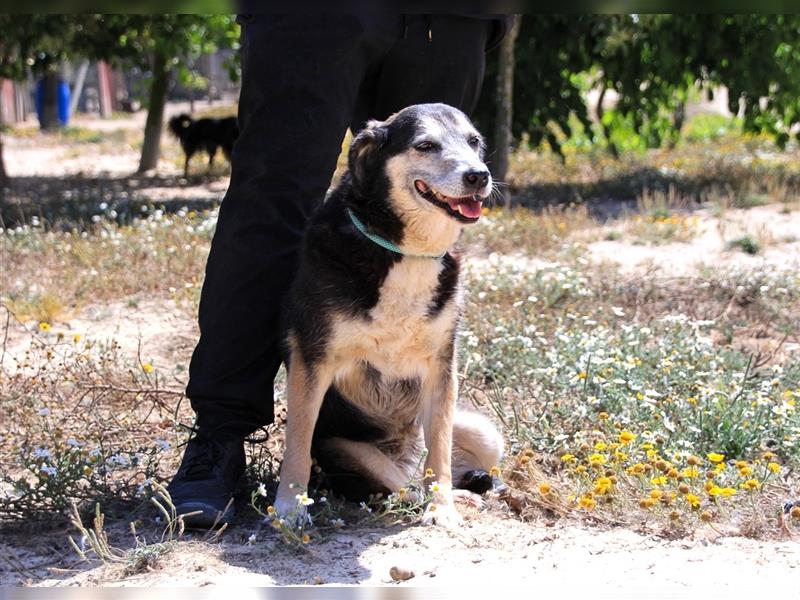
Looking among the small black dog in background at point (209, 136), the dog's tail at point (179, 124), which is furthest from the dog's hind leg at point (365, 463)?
the dog's tail at point (179, 124)

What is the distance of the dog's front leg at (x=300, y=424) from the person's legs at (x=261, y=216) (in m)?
0.20

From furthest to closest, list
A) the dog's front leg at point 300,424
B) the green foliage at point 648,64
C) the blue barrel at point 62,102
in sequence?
1. the blue barrel at point 62,102
2. the green foliage at point 648,64
3. the dog's front leg at point 300,424

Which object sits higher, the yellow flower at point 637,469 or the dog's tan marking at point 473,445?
the yellow flower at point 637,469

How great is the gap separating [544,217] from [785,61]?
4.20m

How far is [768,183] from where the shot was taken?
894 cm

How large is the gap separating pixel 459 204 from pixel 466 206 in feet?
0.07

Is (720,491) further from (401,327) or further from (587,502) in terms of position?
(401,327)

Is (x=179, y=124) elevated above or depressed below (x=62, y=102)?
below

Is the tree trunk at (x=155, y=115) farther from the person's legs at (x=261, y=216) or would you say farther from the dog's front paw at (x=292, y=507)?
the dog's front paw at (x=292, y=507)

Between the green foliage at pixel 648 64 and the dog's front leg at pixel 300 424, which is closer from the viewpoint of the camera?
the dog's front leg at pixel 300 424

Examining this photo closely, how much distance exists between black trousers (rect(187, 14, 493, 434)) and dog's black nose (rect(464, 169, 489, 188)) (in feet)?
1.65

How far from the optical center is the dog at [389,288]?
298 centimetres

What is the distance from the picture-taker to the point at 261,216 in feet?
10.4

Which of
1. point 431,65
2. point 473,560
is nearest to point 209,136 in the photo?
point 431,65
